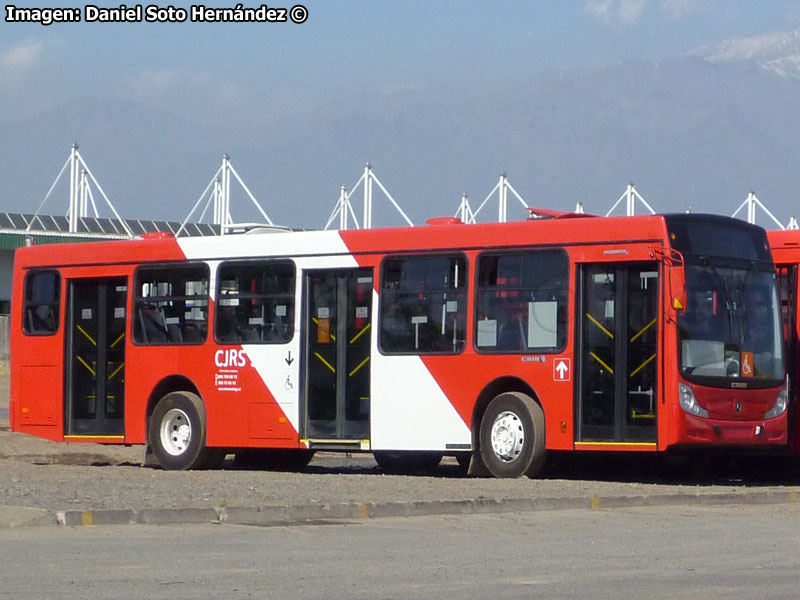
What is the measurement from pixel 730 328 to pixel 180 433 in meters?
7.63

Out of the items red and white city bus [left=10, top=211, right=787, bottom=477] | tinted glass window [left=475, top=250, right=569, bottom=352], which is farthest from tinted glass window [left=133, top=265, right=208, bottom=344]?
tinted glass window [left=475, top=250, right=569, bottom=352]

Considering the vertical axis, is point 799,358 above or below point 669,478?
above

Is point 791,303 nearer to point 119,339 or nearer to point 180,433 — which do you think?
point 180,433

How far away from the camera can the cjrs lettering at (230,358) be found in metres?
22.0

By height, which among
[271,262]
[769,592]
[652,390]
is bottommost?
[769,592]

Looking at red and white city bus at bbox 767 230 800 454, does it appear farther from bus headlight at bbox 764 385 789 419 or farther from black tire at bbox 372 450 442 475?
black tire at bbox 372 450 442 475

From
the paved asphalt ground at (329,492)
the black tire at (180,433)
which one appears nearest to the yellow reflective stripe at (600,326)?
the paved asphalt ground at (329,492)

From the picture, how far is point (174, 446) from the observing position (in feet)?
74.3

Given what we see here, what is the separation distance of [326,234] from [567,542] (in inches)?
358

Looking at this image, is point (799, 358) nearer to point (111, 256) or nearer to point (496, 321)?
point (496, 321)

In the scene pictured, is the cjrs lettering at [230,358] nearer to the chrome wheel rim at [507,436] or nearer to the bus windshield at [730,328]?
the chrome wheel rim at [507,436]

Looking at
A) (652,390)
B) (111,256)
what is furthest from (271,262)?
(652,390)

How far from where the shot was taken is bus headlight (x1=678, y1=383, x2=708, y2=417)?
18375 millimetres

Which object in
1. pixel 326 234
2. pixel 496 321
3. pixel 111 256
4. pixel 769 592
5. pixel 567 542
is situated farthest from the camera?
pixel 111 256
